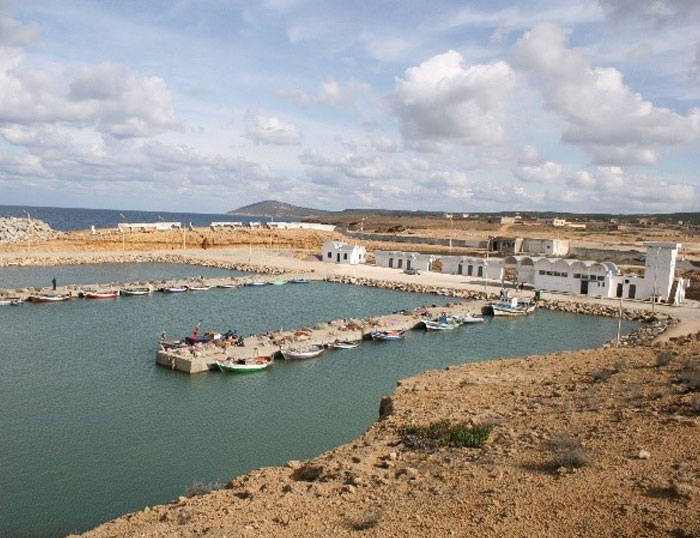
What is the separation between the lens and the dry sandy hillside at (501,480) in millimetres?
9766

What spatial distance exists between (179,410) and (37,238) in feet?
260

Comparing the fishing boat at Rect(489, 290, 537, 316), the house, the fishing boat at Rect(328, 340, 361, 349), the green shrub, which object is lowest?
the fishing boat at Rect(328, 340, 361, 349)

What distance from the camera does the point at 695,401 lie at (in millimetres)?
14906

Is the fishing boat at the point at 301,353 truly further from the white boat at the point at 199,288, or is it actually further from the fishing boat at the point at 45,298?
the white boat at the point at 199,288

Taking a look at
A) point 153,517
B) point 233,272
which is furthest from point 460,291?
point 153,517

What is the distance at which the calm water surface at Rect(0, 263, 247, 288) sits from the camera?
5785 cm

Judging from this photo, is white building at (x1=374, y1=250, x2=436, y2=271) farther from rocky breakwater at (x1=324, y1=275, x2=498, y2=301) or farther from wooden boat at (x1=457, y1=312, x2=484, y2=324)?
wooden boat at (x1=457, y1=312, x2=484, y2=324)

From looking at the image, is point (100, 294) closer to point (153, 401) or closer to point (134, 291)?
point (134, 291)

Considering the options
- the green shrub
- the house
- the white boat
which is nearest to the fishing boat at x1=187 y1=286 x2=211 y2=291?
the white boat

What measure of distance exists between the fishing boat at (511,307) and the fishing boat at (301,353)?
19.1 m

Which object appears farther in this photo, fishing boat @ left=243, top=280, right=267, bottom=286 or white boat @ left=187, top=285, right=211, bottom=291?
fishing boat @ left=243, top=280, right=267, bottom=286

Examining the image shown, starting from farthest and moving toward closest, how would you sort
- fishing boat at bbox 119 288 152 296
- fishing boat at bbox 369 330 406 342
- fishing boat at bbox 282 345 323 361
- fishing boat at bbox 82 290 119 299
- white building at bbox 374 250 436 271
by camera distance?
white building at bbox 374 250 436 271 → fishing boat at bbox 119 288 152 296 → fishing boat at bbox 82 290 119 299 → fishing boat at bbox 369 330 406 342 → fishing boat at bbox 282 345 323 361

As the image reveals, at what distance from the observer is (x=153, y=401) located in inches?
932

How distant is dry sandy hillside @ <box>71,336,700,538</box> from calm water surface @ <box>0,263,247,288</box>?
160ft
